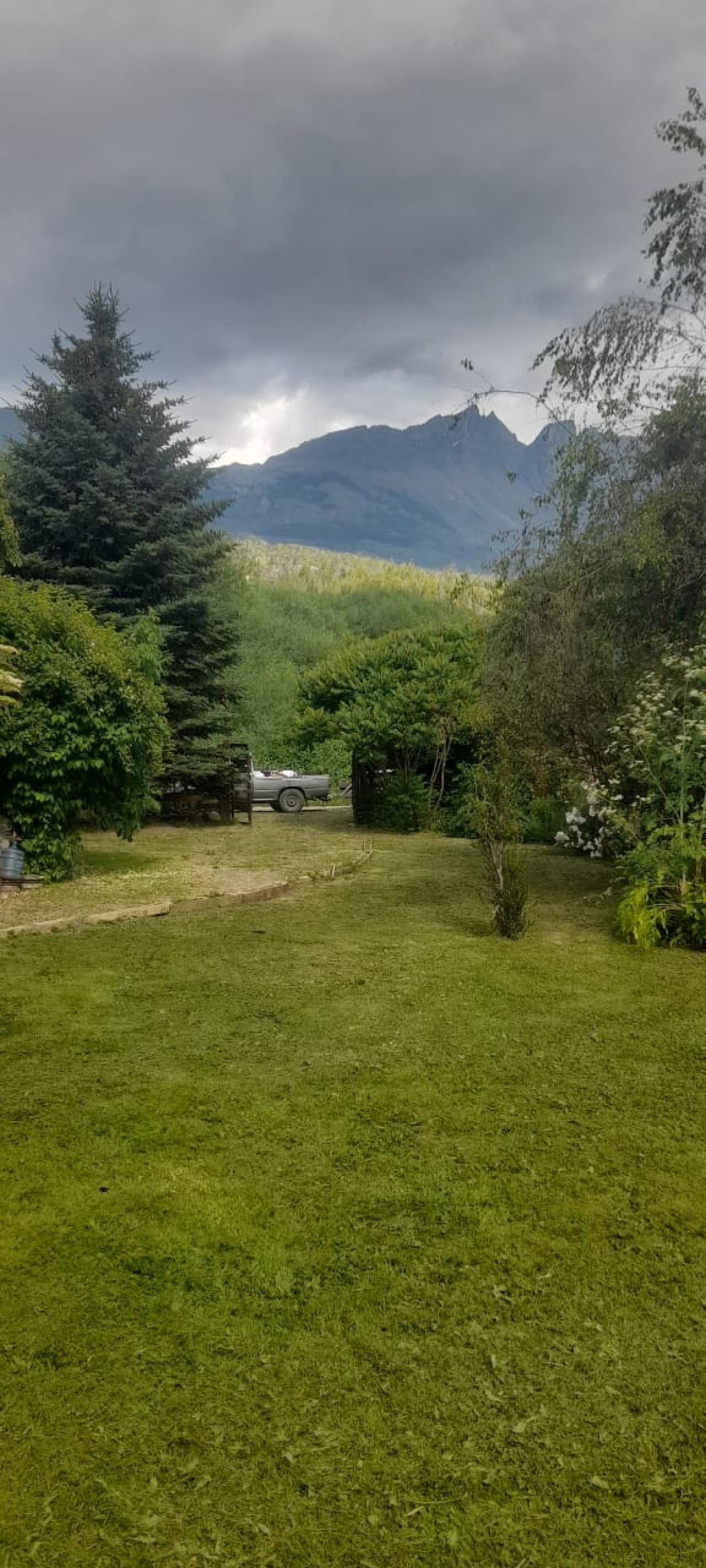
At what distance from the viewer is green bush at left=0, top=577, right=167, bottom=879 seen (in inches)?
357

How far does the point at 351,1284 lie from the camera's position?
7.96ft

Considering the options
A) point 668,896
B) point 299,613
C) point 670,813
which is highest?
point 299,613

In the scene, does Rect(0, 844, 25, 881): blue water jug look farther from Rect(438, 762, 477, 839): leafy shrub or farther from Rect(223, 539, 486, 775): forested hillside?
Rect(223, 539, 486, 775): forested hillside

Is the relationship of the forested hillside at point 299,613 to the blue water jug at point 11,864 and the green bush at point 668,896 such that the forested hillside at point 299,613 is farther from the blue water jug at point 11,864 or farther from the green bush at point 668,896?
the blue water jug at point 11,864

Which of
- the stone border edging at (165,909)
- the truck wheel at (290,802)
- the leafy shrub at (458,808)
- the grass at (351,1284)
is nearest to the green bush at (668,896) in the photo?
the grass at (351,1284)

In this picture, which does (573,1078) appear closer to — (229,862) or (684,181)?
(229,862)

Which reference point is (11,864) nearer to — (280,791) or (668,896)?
(668,896)

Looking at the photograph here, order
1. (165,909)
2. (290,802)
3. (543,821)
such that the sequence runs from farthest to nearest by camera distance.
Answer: (290,802), (543,821), (165,909)

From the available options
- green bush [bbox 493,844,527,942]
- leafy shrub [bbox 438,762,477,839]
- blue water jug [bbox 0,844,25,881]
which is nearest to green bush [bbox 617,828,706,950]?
green bush [bbox 493,844,527,942]

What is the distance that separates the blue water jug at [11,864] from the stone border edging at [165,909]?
6.03 feet

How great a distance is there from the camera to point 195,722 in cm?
1705

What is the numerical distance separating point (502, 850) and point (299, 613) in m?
43.7

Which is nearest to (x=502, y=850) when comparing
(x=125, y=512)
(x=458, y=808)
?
(x=458, y=808)

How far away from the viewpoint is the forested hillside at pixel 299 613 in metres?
31.8
